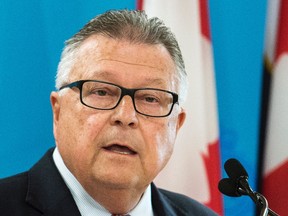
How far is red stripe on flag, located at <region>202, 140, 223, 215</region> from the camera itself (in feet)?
9.27

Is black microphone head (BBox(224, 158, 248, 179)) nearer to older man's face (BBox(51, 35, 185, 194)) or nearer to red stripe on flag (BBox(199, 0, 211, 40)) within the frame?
older man's face (BBox(51, 35, 185, 194))

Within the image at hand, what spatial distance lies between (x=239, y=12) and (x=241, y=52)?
0.63ft

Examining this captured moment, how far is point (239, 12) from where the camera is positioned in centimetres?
294

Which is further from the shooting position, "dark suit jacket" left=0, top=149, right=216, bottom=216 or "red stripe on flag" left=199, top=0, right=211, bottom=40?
"red stripe on flag" left=199, top=0, right=211, bottom=40

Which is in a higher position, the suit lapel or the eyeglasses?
the eyeglasses

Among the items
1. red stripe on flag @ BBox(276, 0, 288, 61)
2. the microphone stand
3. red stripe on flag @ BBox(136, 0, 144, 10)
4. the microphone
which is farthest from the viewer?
red stripe on flag @ BBox(276, 0, 288, 61)

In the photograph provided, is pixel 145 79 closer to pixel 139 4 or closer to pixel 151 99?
pixel 151 99

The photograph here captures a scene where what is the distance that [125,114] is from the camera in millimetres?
1965

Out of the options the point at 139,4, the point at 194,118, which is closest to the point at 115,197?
the point at 194,118

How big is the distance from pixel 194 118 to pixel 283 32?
23.3 inches

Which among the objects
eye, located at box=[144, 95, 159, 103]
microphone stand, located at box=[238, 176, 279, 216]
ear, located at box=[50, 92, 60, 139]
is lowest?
microphone stand, located at box=[238, 176, 279, 216]

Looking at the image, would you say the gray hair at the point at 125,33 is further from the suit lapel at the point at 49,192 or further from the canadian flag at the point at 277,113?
the canadian flag at the point at 277,113

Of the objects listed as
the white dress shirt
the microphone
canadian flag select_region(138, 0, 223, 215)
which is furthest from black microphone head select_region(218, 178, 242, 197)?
canadian flag select_region(138, 0, 223, 215)

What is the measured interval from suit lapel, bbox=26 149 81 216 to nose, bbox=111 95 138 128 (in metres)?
0.33
